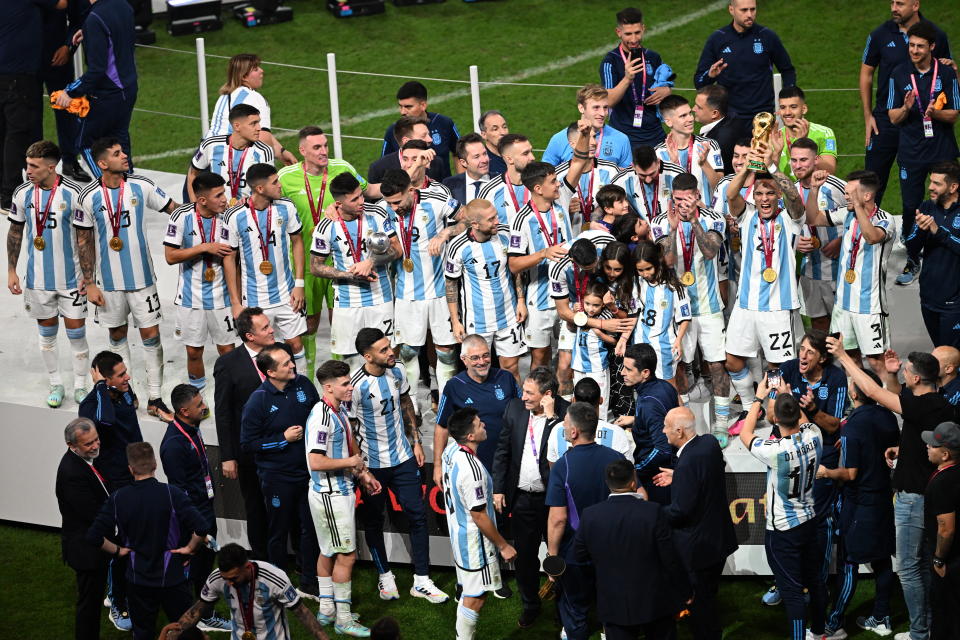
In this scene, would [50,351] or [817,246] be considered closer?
[817,246]

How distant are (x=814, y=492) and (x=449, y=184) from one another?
11.2 feet

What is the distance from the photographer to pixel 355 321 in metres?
9.59

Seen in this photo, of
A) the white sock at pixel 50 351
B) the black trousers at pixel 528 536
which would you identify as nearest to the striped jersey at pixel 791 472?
the black trousers at pixel 528 536

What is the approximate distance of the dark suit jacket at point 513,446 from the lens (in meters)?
8.19

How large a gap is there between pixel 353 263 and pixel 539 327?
4.21 feet

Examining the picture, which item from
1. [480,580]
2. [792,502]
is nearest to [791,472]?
[792,502]

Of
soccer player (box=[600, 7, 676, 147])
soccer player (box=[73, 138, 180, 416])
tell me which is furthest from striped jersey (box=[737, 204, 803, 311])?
soccer player (box=[73, 138, 180, 416])

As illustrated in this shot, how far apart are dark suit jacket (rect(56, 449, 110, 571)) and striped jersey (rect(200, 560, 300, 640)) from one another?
108 cm

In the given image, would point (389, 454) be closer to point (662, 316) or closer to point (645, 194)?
point (662, 316)

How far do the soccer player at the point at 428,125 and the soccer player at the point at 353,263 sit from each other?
3.83 ft

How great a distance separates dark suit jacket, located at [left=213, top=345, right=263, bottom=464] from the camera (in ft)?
29.1

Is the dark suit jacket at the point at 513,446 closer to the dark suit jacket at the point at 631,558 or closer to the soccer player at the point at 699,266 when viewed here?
the dark suit jacket at the point at 631,558

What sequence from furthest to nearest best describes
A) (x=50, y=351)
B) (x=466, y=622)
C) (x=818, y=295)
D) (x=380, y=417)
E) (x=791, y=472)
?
(x=50, y=351) → (x=818, y=295) → (x=380, y=417) → (x=466, y=622) → (x=791, y=472)

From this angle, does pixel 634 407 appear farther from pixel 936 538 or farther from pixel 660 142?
pixel 660 142
